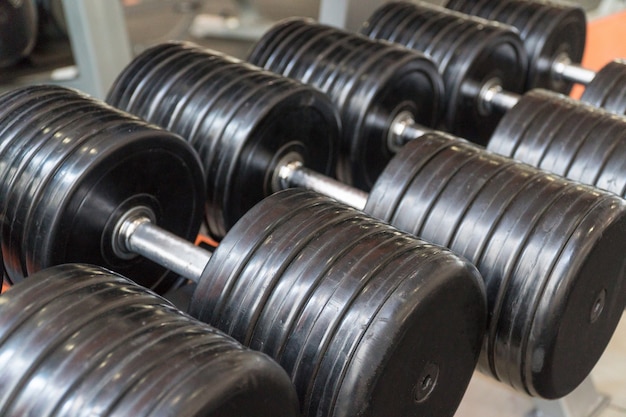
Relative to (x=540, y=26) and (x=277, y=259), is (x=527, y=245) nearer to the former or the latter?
(x=277, y=259)

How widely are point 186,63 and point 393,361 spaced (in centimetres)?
99

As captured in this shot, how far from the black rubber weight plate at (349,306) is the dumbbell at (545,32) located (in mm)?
1432

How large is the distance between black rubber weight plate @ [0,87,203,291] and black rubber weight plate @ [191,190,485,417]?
1.02 ft

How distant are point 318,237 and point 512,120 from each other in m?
0.72

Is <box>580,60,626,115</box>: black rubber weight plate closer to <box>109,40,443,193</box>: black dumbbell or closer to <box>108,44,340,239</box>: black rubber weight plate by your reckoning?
<box>109,40,443,193</box>: black dumbbell

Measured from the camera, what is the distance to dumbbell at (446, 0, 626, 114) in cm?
239

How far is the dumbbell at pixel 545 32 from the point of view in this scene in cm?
239

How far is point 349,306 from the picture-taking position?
1.08 m

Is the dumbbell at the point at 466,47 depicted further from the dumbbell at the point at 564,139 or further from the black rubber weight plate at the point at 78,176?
the black rubber weight plate at the point at 78,176

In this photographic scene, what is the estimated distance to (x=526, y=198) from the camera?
131 cm

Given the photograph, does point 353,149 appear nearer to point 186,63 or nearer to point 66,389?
point 186,63

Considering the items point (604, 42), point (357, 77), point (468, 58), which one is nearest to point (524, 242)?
point (357, 77)

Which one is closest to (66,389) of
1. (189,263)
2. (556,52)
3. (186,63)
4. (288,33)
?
(189,263)

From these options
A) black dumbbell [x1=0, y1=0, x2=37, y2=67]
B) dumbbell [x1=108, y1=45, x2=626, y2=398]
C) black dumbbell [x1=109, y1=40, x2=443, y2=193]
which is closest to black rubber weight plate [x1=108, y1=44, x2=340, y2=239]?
black dumbbell [x1=109, y1=40, x2=443, y2=193]
